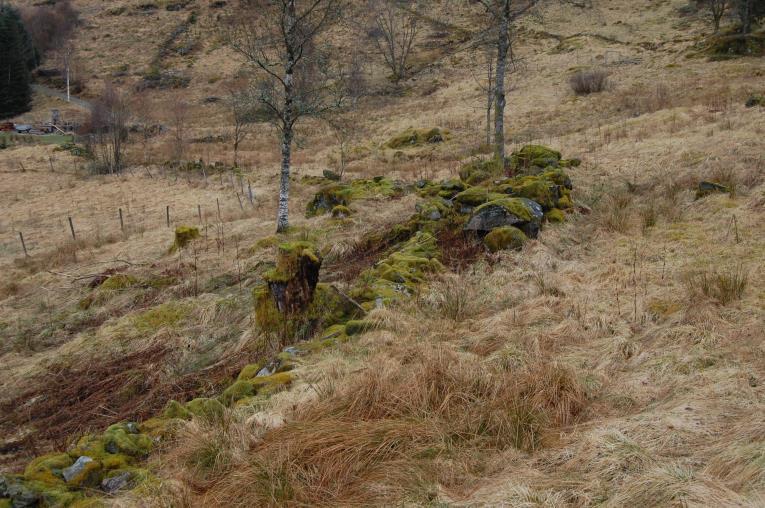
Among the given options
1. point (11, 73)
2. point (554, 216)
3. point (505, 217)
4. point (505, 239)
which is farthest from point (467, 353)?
point (11, 73)

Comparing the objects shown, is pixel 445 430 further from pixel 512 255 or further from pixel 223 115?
pixel 223 115

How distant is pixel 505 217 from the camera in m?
9.00

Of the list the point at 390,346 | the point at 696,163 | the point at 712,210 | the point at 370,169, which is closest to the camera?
the point at 390,346

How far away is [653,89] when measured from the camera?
2597 cm

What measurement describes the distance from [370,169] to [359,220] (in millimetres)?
11497

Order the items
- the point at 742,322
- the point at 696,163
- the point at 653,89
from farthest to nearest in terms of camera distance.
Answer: the point at 653,89
the point at 696,163
the point at 742,322

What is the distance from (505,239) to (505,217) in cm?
65

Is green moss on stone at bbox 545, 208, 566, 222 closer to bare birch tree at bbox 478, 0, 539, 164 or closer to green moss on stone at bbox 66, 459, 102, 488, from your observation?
bare birch tree at bbox 478, 0, 539, 164

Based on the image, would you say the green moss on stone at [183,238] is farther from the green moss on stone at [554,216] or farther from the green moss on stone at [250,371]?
the green moss on stone at [554,216]

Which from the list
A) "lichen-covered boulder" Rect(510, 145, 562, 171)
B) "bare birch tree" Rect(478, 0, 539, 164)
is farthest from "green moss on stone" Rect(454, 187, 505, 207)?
"bare birch tree" Rect(478, 0, 539, 164)

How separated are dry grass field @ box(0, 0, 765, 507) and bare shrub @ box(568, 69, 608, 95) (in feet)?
38.5

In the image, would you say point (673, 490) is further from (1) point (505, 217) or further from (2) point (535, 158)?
(2) point (535, 158)

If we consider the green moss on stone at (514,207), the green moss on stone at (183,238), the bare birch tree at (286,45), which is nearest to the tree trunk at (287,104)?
the bare birch tree at (286,45)

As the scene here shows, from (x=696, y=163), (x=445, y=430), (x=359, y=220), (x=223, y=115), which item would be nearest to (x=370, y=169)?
(x=359, y=220)
